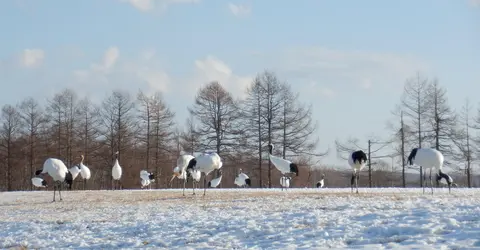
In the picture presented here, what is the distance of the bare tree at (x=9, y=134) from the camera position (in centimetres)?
5897

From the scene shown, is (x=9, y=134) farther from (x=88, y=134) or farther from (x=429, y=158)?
(x=429, y=158)

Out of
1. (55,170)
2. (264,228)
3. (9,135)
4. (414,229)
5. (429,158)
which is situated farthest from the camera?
(9,135)

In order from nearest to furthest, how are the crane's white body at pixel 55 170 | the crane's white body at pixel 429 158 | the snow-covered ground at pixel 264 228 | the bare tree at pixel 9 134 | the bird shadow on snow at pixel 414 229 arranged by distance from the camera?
the bird shadow on snow at pixel 414 229
the snow-covered ground at pixel 264 228
the crane's white body at pixel 429 158
the crane's white body at pixel 55 170
the bare tree at pixel 9 134

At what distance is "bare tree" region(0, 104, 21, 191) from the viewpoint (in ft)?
193

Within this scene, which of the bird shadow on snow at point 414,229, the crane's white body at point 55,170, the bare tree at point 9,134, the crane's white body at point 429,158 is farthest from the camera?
the bare tree at point 9,134

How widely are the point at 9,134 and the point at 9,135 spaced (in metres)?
0.14

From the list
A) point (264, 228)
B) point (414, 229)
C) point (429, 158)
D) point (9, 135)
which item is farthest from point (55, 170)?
point (9, 135)

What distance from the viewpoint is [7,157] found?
58875 mm

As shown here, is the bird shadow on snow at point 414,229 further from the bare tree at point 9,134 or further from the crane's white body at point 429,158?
the bare tree at point 9,134

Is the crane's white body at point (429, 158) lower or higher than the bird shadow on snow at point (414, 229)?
higher

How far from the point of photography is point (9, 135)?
196 ft

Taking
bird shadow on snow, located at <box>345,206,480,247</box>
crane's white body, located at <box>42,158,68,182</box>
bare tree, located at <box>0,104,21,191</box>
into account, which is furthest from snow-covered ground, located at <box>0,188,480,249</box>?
bare tree, located at <box>0,104,21,191</box>

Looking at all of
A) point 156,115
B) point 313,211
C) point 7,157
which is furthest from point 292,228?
point 7,157

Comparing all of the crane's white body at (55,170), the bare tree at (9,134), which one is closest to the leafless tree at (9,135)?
the bare tree at (9,134)
